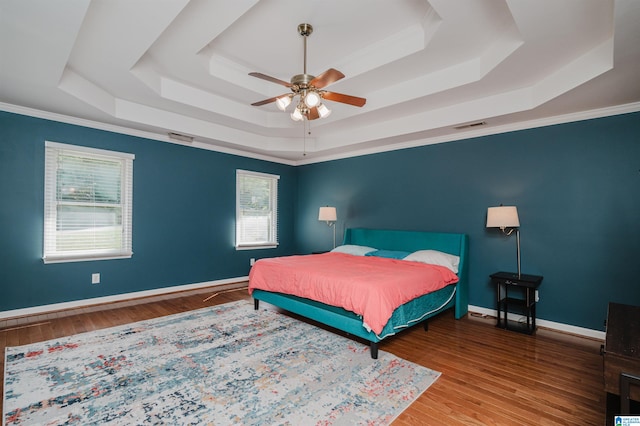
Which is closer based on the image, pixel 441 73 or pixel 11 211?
pixel 441 73

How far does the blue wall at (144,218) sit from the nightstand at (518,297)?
4.27 metres

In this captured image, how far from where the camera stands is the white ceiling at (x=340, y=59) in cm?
230

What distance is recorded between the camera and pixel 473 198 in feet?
14.3

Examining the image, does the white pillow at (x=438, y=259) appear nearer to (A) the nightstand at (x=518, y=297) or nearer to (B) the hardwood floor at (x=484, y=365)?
(A) the nightstand at (x=518, y=297)

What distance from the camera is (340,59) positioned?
3508 mm

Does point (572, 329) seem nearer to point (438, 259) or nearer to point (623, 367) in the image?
point (438, 259)

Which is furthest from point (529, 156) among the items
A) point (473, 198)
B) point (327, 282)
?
point (327, 282)

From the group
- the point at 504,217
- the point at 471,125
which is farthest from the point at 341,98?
the point at 504,217

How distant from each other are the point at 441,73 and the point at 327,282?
8.78 ft

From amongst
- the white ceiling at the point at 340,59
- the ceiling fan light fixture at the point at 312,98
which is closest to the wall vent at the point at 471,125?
the white ceiling at the point at 340,59

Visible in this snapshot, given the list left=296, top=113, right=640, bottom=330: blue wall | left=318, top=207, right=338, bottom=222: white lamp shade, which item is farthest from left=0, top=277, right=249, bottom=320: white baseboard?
left=296, top=113, right=640, bottom=330: blue wall

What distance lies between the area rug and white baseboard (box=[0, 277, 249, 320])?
3.78ft

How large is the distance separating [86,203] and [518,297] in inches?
232

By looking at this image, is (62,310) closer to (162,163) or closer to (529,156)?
(162,163)
